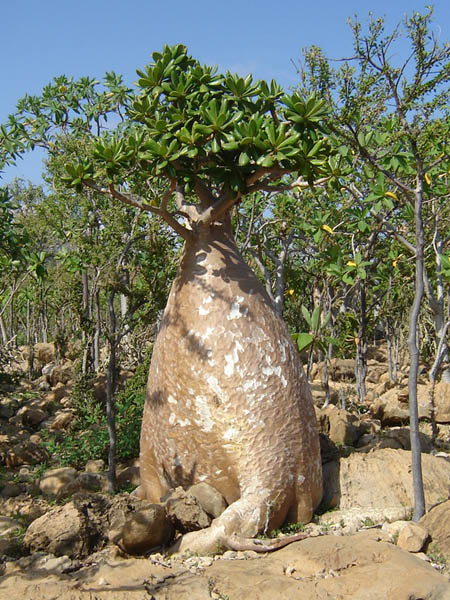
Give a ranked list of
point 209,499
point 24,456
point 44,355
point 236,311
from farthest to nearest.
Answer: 1. point 44,355
2. point 24,456
3. point 236,311
4. point 209,499

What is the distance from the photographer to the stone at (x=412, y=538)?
408cm

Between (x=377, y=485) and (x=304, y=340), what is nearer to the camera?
(x=377, y=485)

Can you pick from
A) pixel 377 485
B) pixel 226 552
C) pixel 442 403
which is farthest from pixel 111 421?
pixel 442 403

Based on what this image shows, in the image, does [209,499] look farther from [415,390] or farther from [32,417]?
[32,417]

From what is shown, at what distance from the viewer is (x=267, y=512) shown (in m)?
4.43

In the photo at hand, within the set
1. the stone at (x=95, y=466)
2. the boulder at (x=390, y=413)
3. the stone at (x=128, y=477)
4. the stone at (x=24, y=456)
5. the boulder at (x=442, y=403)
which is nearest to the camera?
the stone at (x=128, y=477)

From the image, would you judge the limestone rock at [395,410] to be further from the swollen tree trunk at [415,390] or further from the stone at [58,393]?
the stone at [58,393]

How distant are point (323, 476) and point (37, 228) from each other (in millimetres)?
12497

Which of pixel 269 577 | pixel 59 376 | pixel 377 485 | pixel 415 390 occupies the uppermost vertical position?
pixel 59 376

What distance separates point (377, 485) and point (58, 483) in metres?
3.28

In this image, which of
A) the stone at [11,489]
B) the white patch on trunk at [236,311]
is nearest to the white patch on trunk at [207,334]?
the white patch on trunk at [236,311]

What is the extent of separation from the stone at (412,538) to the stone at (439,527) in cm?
7

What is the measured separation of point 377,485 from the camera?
5094 millimetres

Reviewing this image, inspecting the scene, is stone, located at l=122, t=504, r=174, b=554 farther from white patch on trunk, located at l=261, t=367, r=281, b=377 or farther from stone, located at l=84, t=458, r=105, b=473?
stone, located at l=84, t=458, r=105, b=473
